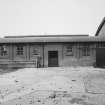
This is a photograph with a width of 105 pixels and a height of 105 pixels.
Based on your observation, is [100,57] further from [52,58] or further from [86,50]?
[52,58]

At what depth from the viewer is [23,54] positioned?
1692 centimetres

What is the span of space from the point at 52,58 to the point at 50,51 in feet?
3.82

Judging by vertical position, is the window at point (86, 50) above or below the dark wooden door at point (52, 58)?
above

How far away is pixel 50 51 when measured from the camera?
1681cm

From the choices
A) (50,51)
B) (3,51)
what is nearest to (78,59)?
(50,51)

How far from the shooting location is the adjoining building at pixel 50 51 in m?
16.0

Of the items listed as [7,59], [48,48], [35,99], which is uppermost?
[48,48]

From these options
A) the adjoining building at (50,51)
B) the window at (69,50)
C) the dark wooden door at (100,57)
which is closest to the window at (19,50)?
the adjoining building at (50,51)

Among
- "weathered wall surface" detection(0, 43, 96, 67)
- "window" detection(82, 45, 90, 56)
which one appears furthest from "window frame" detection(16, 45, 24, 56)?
"window" detection(82, 45, 90, 56)

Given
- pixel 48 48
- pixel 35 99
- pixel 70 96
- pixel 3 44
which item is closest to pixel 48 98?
pixel 35 99

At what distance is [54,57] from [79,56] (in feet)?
12.7

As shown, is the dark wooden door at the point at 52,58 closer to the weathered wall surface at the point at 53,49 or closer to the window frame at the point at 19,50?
the weathered wall surface at the point at 53,49

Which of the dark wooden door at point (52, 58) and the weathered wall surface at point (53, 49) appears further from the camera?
the dark wooden door at point (52, 58)

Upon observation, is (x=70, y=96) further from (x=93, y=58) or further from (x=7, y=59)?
(x=7, y=59)
